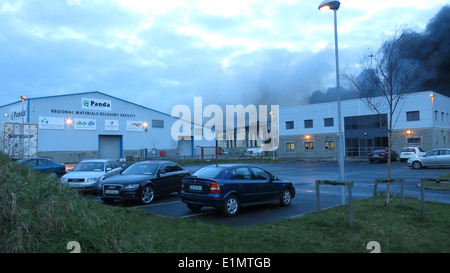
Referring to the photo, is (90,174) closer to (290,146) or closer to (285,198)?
(285,198)

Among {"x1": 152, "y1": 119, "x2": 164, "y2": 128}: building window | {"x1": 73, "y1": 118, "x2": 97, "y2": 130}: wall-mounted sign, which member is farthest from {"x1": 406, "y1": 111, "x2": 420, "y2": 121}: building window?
{"x1": 73, "y1": 118, "x2": 97, "y2": 130}: wall-mounted sign

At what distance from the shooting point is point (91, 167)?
573 inches

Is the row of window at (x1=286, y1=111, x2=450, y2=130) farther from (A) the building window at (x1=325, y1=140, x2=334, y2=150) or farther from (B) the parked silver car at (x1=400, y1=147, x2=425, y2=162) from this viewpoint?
(B) the parked silver car at (x1=400, y1=147, x2=425, y2=162)

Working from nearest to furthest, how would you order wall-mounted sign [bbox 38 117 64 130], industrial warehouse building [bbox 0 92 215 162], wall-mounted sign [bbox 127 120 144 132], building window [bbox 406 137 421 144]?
wall-mounted sign [bbox 38 117 64 130] → industrial warehouse building [bbox 0 92 215 162] → building window [bbox 406 137 421 144] → wall-mounted sign [bbox 127 120 144 132]

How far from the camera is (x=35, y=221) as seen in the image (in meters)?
4.46

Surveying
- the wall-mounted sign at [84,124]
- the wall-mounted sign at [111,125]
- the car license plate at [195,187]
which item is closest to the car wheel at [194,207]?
the car license plate at [195,187]

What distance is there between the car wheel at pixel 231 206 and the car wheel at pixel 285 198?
76.3 inches

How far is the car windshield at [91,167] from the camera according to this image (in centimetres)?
1435

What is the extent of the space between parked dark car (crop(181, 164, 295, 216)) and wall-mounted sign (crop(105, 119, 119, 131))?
3669 centimetres

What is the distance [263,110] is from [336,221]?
47.7 m

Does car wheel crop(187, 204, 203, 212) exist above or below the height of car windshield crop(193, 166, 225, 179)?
below

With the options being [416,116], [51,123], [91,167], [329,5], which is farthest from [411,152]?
[51,123]

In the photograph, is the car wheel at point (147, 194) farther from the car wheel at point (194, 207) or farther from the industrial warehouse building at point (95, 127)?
the industrial warehouse building at point (95, 127)

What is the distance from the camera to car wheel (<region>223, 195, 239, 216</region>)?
8.69m
